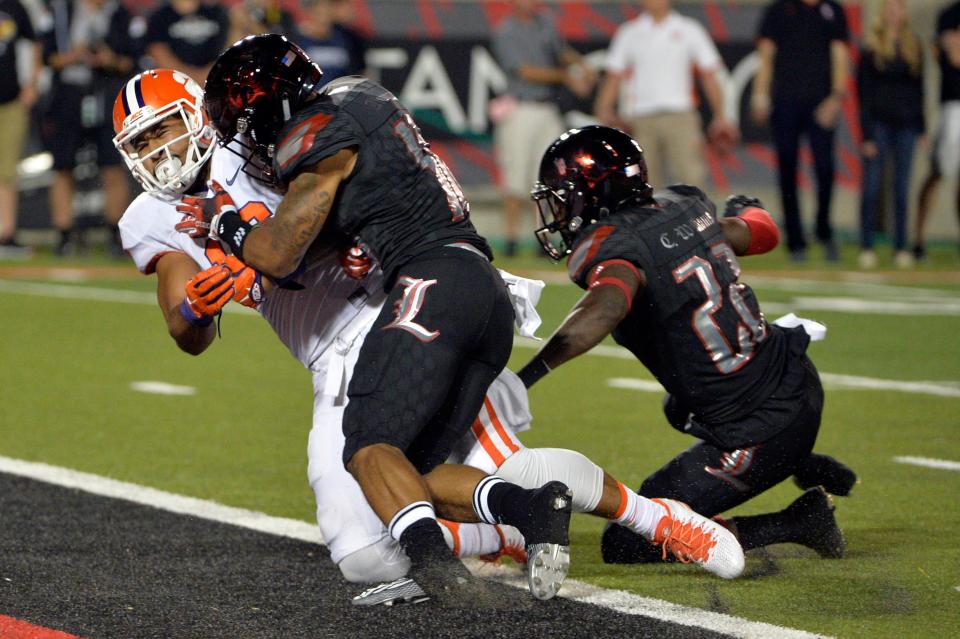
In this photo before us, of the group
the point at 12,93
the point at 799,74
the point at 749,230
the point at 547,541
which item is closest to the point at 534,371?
the point at 547,541

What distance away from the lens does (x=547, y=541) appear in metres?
3.59

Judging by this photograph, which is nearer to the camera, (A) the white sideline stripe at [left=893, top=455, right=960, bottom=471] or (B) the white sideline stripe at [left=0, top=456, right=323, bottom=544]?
(B) the white sideline stripe at [left=0, top=456, right=323, bottom=544]

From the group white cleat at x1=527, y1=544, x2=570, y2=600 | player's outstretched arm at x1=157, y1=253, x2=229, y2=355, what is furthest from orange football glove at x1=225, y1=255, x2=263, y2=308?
white cleat at x1=527, y1=544, x2=570, y2=600

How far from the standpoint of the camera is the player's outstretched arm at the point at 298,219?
12.5 feet

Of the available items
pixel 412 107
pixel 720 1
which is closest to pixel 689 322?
pixel 412 107

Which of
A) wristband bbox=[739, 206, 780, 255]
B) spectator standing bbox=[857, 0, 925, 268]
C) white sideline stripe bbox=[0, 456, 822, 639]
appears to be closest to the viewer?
white sideline stripe bbox=[0, 456, 822, 639]

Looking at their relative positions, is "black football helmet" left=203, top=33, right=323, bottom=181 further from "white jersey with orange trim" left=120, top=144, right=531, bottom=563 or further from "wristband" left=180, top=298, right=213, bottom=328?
"wristband" left=180, top=298, right=213, bottom=328

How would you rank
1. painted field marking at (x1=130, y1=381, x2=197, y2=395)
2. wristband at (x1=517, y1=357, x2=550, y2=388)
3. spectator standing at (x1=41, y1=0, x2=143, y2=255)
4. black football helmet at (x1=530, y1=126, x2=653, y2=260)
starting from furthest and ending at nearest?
spectator standing at (x1=41, y1=0, x2=143, y2=255) → painted field marking at (x1=130, y1=381, x2=197, y2=395) → black football helmet at (x1=530, y1=126, x2=653, y2=260) → wristband at (x1=517, y1=357, x2=550, y2=388)

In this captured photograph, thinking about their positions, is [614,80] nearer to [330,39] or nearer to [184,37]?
[330,39]

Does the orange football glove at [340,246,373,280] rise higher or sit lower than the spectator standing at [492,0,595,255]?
higher

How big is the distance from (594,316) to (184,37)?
916 centimetres

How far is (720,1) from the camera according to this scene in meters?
16.5

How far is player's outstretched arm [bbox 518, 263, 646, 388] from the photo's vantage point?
4.09 meters

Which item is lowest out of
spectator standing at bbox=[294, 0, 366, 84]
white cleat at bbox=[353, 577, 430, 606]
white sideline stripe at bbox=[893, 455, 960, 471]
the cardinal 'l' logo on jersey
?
spectator standing at bbox=[294, 0, 366, 84]
